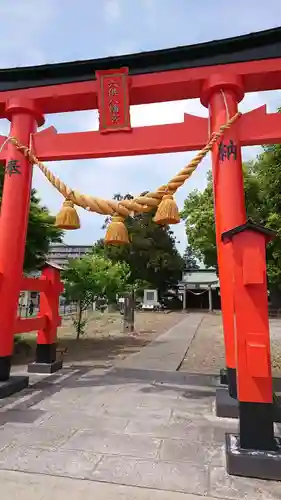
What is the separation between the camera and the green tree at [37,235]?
771 cm

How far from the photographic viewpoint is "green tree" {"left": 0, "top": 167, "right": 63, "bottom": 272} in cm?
771

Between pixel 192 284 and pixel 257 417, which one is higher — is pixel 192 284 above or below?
above

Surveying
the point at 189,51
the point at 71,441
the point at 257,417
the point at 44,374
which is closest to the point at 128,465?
the point at 71,441

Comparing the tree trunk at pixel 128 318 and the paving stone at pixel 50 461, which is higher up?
the tree trunk at pixel 128 318

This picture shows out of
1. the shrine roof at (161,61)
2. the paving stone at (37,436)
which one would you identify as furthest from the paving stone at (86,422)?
the shrine roof at (161,61)

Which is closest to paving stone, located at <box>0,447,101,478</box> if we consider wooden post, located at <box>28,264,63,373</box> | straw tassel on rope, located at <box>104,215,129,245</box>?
straw tassel on rope, located at <box>104,215,129,245</box>

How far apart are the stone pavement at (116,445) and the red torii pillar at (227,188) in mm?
1013

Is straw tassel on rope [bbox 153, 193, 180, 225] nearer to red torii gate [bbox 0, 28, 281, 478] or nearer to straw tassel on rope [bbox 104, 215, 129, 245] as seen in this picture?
straw tassel on rope [bbox 104, 215, 129, 245]

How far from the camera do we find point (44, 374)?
5.88 meters

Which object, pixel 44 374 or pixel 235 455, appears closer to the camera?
pixel 235 455

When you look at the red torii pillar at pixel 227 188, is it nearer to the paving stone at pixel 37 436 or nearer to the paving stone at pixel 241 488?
the paving stone at pixel 241 488

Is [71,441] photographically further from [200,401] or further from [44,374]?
[44,374]

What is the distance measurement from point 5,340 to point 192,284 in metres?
33.7

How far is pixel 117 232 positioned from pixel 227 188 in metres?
1.58
